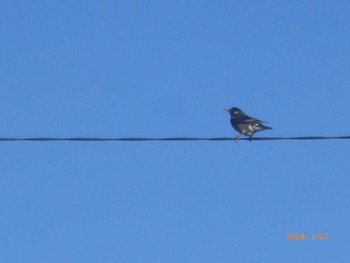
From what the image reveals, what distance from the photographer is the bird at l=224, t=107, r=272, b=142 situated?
1919 cm

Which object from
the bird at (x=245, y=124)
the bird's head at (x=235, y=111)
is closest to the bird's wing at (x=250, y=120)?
the bird at (x=245, y=124)

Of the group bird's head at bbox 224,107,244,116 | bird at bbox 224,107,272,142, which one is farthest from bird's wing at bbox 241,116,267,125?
bird's head at bbox 224,107,244,116

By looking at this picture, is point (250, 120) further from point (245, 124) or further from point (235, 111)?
point (235, 111)

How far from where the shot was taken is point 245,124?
19625mm

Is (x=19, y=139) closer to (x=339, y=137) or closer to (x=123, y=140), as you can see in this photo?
(x=123, y=140)

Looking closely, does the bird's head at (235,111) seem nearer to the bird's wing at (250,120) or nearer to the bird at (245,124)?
the bird at (245,124)

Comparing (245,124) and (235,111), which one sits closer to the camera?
(245,124)

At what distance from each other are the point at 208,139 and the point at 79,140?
69.4 inches

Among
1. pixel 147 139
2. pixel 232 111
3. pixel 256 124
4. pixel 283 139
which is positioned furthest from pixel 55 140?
pixel 232 111

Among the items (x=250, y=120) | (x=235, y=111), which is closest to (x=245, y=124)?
(x=250, y=120)

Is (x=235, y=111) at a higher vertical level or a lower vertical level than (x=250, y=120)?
higher

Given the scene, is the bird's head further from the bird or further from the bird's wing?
the bird's wing

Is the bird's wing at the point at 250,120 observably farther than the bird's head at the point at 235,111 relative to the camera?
No

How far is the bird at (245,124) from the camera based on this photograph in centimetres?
1919
